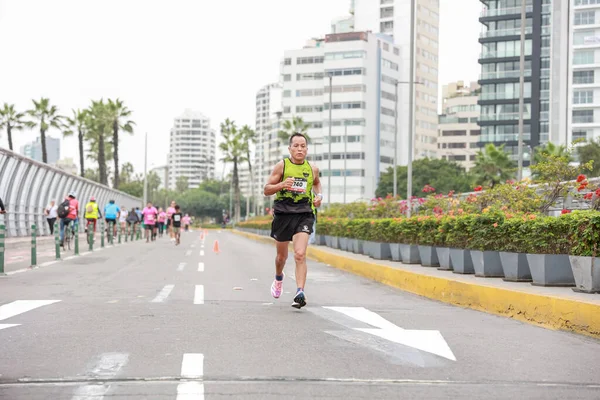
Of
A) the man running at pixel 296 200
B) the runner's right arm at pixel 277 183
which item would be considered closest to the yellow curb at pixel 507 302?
the man running at pixel 296 200

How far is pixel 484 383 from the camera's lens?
5012mm

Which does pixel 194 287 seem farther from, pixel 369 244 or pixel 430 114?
pixel 430 114

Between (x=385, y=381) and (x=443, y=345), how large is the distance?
1708 mm

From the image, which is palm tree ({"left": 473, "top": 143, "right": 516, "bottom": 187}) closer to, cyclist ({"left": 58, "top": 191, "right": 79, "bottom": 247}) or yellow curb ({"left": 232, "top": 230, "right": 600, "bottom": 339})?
cyclist ({"left": 58, "top": 191, "right": 79, "bottom": 247})

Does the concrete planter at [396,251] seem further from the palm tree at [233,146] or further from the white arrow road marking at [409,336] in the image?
the palm tree at [233,146]

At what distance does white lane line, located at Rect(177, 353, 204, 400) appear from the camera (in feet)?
14.5

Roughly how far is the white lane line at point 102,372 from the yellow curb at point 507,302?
15.4 feet

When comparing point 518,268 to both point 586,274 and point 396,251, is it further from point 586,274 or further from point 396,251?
point 396,251

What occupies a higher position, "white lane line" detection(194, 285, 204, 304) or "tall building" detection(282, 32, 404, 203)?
"tall building" detection(282, 32, 404, 203)

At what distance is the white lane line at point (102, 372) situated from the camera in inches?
173

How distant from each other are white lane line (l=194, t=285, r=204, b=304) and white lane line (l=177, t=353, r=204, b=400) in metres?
4.20

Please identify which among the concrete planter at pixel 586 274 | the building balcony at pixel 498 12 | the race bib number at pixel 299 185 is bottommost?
the concrete planter at pixel 586 274

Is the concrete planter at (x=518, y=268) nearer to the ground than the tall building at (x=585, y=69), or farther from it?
nearer to the ground

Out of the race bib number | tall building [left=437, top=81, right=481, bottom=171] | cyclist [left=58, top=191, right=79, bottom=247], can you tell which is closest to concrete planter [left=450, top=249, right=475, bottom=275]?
the race bib number
